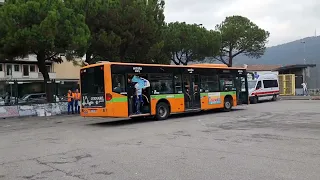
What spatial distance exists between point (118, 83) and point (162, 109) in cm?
322

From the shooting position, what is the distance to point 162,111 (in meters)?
18.7

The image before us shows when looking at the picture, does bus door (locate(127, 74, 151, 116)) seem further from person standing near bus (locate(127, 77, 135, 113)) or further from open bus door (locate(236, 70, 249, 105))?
open bus door (locate(236, 70, 249, 105))

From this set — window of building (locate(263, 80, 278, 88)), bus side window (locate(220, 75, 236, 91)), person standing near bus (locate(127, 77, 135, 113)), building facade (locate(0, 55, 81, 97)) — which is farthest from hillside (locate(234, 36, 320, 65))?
person standing near bus (locate(127, 77, 135, 113))

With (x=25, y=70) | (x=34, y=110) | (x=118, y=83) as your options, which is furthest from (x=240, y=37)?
(x=118, y=83)

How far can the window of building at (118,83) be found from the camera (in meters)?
16.3

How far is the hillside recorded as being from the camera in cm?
6888

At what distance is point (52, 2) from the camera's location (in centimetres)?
2386

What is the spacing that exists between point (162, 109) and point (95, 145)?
27.6ft

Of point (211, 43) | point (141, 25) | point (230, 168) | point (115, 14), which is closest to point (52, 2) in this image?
point (115, 14)

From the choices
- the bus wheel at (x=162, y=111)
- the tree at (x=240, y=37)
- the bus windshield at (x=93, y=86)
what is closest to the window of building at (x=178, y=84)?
the bus wheel at (x=162, y=111)

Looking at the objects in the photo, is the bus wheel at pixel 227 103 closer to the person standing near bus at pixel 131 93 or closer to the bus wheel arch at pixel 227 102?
the bus wheel arch at pixel 227 102

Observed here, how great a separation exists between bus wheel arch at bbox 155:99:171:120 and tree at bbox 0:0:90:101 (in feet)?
28.0

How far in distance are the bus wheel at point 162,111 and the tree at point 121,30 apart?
10.6 m

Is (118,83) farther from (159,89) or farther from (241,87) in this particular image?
(241,87)
